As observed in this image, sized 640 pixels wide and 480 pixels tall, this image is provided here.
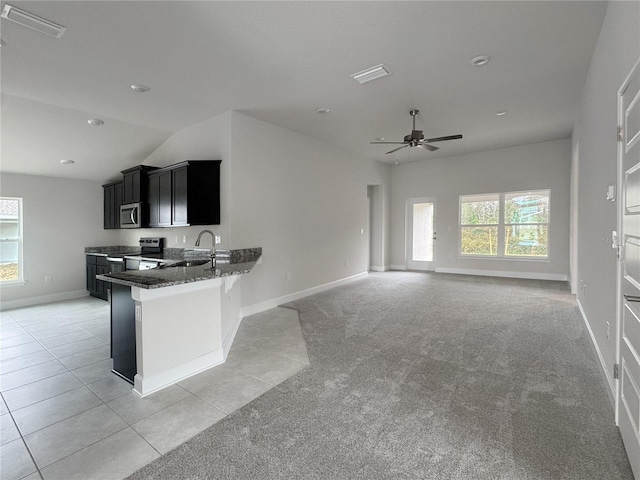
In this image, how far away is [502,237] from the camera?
7152 mm

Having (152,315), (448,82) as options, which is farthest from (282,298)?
(448,82)

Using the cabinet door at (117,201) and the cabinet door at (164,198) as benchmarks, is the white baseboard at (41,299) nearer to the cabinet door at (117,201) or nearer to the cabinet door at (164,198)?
the cabinet door at (117,201)

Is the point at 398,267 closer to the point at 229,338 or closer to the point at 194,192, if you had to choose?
the point at 194,192

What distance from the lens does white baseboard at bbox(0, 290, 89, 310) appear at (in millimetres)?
5371

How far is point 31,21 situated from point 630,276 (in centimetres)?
447

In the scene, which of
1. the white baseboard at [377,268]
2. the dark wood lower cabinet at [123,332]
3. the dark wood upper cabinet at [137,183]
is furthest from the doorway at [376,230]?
the dark wood lower cabinet at [123,332]

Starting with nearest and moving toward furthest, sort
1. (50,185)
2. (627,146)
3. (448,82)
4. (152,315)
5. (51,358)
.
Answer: (627,146), (152,315), (51,358), (448,82), (50,185)

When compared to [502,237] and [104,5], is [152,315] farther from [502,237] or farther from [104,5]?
[502,237]

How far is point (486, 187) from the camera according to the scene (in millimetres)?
7262

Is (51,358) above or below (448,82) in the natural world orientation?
below

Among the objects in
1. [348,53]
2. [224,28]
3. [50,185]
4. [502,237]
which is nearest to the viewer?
[224,28]

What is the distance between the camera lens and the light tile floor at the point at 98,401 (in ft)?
5.60

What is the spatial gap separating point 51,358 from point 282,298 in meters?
2.93

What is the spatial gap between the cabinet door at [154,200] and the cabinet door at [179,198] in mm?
541
